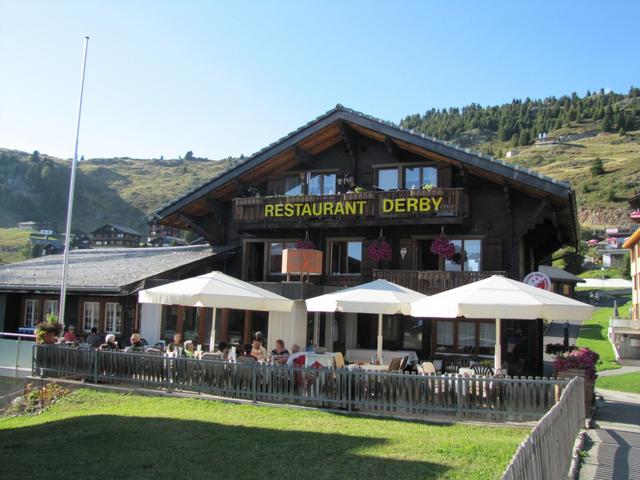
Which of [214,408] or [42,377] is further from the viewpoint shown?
[42,377]

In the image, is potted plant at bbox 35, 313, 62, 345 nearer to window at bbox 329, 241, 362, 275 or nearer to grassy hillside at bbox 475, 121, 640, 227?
window at bbox 329, 241, 362, 275

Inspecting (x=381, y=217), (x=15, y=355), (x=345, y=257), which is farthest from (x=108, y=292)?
(x=381, y=217)

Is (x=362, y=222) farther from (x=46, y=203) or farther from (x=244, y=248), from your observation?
(x=46, y=203)

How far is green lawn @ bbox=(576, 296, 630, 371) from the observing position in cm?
2836

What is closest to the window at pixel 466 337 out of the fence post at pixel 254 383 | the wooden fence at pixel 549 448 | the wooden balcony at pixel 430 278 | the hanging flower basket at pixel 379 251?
the wooden balcony at pixel 430 278

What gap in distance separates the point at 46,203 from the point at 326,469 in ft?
565

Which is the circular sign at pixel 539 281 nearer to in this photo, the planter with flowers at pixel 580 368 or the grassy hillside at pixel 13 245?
the planter with flowers at pixel 580 368

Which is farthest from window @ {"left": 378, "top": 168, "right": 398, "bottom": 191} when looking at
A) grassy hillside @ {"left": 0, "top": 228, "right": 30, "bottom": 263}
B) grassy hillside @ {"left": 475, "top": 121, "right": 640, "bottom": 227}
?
grassy hillside @ {"left": 475, "top": 121, "right": 640, "bottom": 227}

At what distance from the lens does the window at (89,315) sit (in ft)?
75.3

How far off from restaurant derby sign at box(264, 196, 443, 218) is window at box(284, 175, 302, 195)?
204cm

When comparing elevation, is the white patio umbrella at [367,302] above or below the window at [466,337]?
above

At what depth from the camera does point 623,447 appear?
987cm

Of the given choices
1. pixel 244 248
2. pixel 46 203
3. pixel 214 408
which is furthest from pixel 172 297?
pixel 46 203

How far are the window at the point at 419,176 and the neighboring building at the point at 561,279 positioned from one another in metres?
33.5
